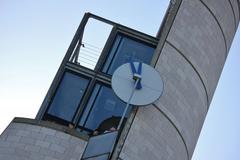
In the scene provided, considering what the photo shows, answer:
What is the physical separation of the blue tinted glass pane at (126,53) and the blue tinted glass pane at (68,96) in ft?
3.01

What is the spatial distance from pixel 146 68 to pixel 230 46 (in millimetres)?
→ 5276

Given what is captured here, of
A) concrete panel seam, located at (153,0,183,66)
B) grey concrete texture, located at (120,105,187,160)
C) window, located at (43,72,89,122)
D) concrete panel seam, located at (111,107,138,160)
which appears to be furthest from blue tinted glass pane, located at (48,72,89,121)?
concrete panel seam, located at (153,0,183,66)

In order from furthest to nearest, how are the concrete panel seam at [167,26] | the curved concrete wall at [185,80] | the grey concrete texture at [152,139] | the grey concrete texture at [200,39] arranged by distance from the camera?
the grey concrete texture at [200,39]
the concrete panel seam at [167,26]
the curved concrete wall at [185,80]
the grey concrete texture at [152,139]

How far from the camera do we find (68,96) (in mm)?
18469

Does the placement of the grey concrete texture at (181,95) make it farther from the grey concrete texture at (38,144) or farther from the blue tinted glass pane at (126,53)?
the grey concrete texture at (38,144)

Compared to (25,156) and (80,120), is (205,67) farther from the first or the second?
(25,156)

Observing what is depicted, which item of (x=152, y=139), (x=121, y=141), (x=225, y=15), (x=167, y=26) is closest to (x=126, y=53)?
(x=167, y=26)

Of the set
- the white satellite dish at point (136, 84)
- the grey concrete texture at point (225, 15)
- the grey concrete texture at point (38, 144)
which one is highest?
the grey concrete texture at point (225, 15)

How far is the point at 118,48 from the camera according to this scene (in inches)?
770

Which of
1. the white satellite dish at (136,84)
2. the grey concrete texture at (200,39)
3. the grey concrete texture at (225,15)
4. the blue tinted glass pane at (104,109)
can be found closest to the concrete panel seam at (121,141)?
the white satellite dish at (136,84)

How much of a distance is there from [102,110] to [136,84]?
1321mm

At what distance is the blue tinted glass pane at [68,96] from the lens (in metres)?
18.2

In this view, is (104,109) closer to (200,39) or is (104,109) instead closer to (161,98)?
(161,98)

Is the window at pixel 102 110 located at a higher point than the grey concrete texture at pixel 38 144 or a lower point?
higher
